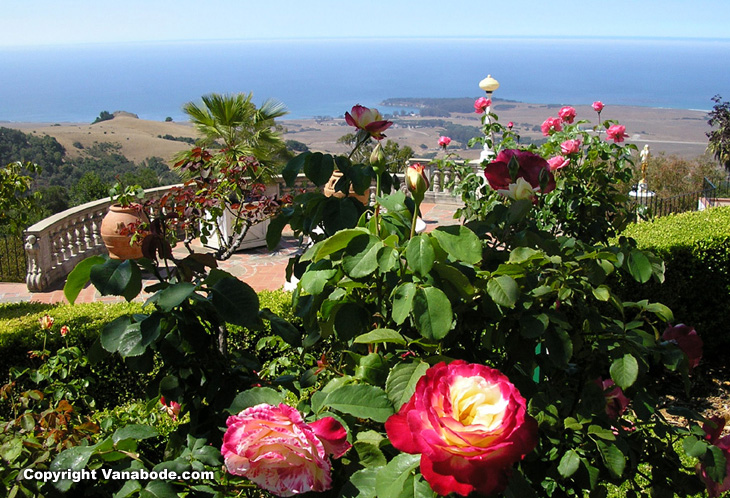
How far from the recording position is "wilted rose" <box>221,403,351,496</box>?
87 centimetres

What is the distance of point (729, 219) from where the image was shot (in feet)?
15.1

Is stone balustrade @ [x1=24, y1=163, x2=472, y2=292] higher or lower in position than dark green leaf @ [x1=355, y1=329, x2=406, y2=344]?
lower

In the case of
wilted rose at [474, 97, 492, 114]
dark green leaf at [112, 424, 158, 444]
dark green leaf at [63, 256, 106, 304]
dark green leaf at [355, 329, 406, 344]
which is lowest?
dark green leaf at [112, 424, 158, 444]

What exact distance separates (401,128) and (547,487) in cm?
5670

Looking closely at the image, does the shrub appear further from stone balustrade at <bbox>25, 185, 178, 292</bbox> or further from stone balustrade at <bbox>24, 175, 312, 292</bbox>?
stone balustrade at <bbox>25, 185, 178, 292</bbox>

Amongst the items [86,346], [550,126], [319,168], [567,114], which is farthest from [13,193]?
[319,168]

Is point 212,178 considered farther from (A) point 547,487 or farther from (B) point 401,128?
(B) point 401,128

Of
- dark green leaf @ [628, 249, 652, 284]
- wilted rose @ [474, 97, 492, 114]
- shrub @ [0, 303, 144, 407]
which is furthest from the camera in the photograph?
wilted rose @ [474, 97, 492, 114]

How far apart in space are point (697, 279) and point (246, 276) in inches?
200

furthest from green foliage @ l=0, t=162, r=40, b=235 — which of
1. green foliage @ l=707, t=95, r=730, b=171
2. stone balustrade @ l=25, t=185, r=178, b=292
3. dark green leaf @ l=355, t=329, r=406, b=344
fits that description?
green foliage @ l=707, t=95, r=730, b=171

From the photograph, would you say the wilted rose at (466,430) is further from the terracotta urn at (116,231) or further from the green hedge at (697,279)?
the terracotta urn at (116,231)

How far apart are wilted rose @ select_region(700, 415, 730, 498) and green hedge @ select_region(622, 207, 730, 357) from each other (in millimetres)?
2763

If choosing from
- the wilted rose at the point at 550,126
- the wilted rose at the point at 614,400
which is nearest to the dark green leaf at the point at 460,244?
the wilted rose at the point at 614,400

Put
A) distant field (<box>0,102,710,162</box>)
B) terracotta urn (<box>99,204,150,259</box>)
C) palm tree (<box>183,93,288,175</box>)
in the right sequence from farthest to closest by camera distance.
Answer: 1. distant field (<box>0,102,710,162</box>)
2. palm tree (<box>183,93,288,175</box>)
3. terracotta urn (<box>99,204,150,259</box>)
